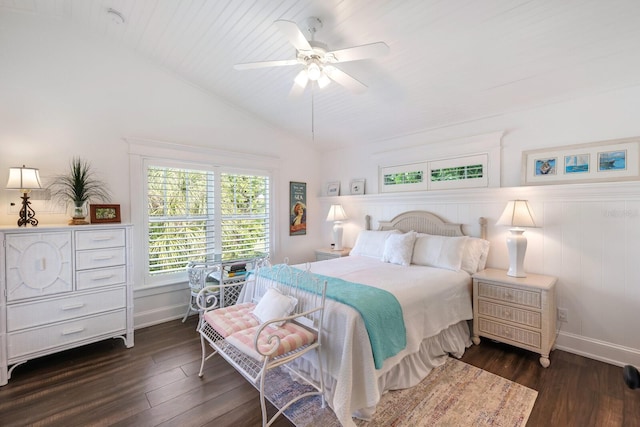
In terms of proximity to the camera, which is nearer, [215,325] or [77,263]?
[215,325]

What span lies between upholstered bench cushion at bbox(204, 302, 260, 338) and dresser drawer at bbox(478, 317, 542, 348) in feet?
7.24

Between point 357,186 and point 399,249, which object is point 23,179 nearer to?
point 399,249

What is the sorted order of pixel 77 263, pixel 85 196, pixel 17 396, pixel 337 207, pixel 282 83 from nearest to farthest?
1. pixel 17 396
2. pixel 77 263
3. pixel 85 196
4. pixel 282 83
5. pixel 337 207

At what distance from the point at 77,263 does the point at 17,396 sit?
1.04 meters

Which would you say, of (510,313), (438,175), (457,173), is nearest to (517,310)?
(510,313)

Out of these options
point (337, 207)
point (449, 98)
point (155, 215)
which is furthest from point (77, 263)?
point (449, 98)

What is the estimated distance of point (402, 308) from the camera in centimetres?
218

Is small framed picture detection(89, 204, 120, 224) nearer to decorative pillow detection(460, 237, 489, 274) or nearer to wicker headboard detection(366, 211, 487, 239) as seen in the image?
wicker headboard detection(366, 211, 487, 239)

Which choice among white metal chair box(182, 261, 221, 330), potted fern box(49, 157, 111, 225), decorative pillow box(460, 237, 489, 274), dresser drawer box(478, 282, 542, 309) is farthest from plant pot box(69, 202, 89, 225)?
dresser drawer box(478, 282, 542, 309)

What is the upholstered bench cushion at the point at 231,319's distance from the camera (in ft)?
6.95

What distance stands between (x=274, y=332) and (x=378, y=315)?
2.43 feet

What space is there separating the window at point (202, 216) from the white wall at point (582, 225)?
290cm

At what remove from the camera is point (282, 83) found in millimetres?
3340

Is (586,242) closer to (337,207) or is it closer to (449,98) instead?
(449,98)
